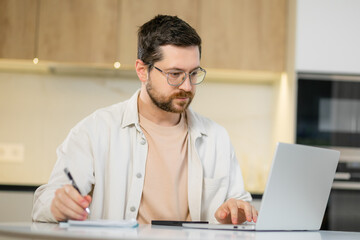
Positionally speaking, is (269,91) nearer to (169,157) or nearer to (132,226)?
(169,157)

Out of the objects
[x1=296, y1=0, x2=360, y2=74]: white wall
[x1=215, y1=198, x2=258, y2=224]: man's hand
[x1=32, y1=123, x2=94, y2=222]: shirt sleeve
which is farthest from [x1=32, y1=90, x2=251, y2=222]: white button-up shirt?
[x1=296, y1=0, x2=360, y2=74]: white wall

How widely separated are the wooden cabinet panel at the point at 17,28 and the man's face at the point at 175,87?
5.69ft

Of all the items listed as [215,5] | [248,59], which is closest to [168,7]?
→ [215,5]

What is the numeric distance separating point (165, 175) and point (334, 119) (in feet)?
5.68

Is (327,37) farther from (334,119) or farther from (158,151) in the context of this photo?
(158,151)

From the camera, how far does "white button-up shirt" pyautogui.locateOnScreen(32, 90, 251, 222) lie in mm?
1888

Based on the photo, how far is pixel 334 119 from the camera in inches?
133

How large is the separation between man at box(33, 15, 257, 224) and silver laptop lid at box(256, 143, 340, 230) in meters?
0.28

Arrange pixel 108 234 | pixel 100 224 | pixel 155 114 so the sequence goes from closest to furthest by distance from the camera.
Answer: pixel 108 234 → pixel 100 224 → pixel 155 114

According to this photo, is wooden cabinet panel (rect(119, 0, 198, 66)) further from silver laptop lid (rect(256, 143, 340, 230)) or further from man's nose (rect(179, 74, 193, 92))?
silver laptop lid (rect(256, 143, 340, 230))

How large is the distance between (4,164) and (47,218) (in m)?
2.24

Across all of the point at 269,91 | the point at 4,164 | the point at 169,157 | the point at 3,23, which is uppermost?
the point at 3,23

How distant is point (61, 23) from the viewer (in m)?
3.52

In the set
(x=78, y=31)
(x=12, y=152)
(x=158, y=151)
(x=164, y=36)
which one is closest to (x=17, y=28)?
(x=78, y=31)
